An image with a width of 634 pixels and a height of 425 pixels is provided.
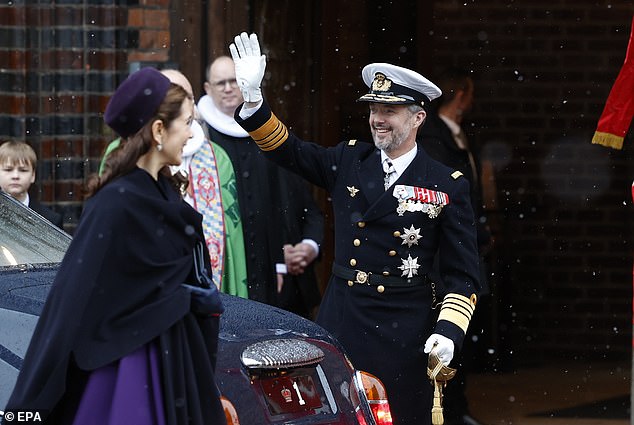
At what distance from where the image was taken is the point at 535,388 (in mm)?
9188

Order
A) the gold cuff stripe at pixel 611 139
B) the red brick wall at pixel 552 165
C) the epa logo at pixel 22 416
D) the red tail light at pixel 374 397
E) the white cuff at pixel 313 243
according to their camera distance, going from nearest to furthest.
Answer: the epa logo at pixel 22 416, the red tail light at pixel 374 397, the gold cuff stripe at pixel 611 139, the white cuff at pixel 313 243, the red brick wall at pixel 552 165

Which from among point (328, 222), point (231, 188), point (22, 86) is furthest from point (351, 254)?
point (328, 222)

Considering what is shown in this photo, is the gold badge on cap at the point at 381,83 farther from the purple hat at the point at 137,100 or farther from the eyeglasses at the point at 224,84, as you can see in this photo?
the purple hat at the point at 137,100

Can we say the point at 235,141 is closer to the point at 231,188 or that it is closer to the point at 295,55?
the point at 231,188

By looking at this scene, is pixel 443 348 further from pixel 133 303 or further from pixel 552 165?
A: pixel 552 165

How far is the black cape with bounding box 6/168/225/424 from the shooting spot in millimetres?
3859

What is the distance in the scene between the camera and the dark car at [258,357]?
442cm

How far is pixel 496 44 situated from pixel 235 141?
10.5 ft

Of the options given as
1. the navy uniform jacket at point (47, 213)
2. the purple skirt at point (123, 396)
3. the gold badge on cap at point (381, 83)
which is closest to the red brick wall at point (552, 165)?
the navy uniform jacket at point (47, 213)

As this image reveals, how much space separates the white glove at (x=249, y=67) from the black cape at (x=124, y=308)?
1.69 m

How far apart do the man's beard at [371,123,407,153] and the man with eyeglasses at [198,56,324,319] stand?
1435 mm

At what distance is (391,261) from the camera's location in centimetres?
582

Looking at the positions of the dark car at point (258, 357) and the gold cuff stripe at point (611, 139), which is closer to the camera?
the dark car at point (258, 357)

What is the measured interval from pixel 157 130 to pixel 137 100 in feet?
0.32
